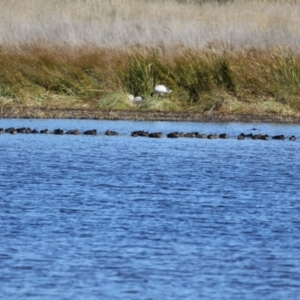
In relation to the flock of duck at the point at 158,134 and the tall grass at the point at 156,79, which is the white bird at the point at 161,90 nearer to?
the tall grass at the point at 156,79

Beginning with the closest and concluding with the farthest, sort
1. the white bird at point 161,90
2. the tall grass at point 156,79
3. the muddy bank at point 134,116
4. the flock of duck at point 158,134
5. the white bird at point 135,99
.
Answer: the flock of duck at point 158,134 → the muddy bank at point 134,116 → the white bird at point 161,90 → the tall grass at point 156,79 → the white bird at point 135,99

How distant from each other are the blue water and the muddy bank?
3.27 meters

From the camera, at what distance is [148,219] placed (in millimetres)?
12898

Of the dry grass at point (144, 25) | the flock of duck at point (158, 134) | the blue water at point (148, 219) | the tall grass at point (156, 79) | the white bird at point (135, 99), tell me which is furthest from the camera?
the dry grass at point (144, 25)

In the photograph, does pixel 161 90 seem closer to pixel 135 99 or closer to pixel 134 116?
pixel 135 99

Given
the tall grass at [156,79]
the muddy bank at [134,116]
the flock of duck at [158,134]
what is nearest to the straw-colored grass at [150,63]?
the tall grass at [156,79]

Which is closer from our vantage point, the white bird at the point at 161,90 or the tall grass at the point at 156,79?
the white bird at the point at 161,90

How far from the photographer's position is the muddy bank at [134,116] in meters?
24.0

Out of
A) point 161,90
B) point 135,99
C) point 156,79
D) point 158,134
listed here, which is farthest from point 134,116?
point 158,134

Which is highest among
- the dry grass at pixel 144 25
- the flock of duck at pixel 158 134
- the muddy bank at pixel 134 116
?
the dry grass at pixel 144 25

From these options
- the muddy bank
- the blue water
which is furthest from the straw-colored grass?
the blue water

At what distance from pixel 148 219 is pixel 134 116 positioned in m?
11.4

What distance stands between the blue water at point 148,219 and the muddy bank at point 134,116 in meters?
3.27

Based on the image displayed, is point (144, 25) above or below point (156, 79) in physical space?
above
